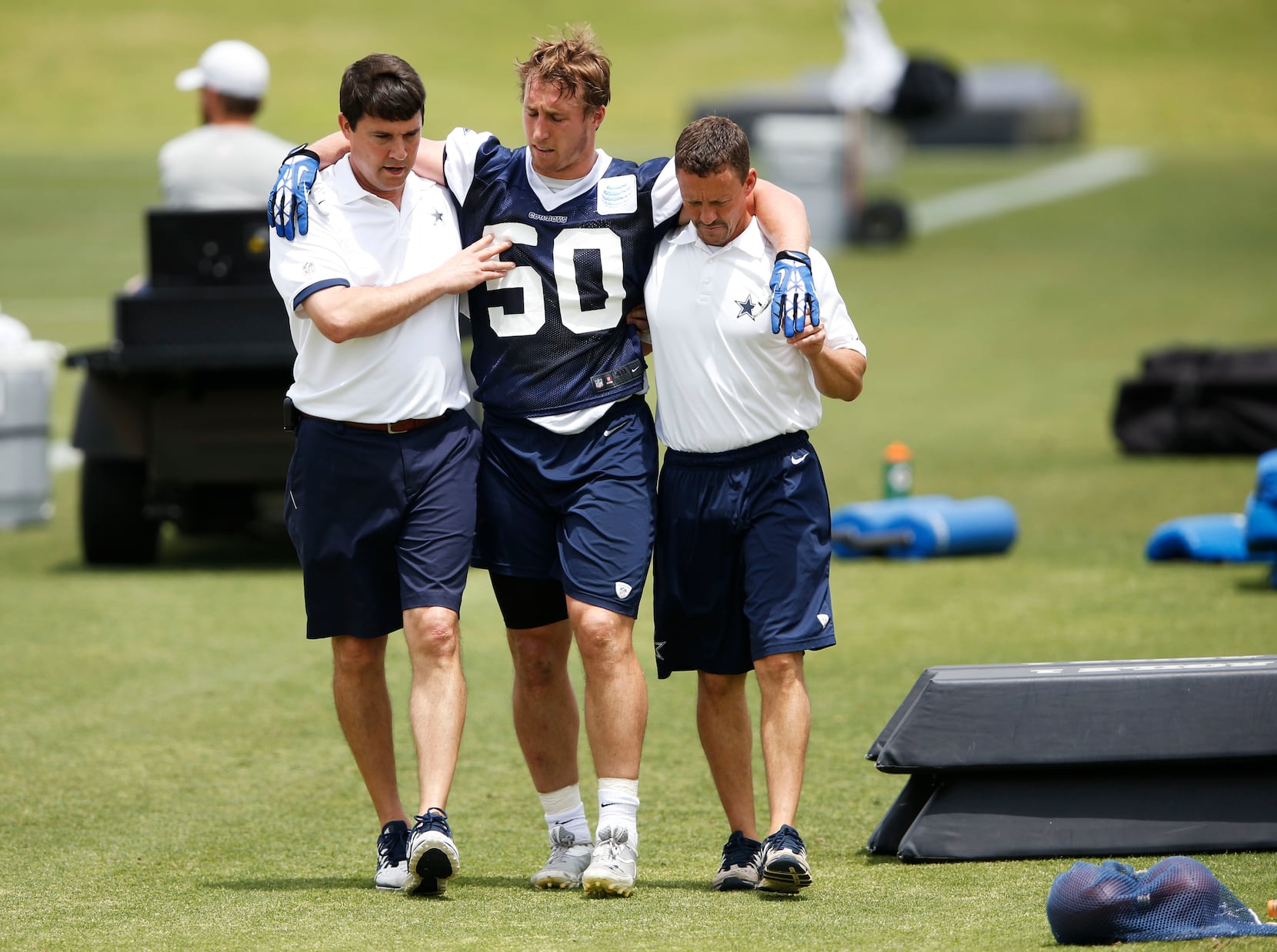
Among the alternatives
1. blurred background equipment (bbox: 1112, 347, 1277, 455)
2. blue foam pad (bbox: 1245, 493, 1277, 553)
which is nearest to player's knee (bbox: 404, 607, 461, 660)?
blue foam pad (bbox: 1245, 493, 1277, 553)

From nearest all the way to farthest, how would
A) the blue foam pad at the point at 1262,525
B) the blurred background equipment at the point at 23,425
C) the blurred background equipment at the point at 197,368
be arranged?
the blue foam pad at the point at 1262,525
the blurred background equipment at the point at 197,368
the blurred background equipment at the point at 23,425

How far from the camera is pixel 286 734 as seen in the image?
6453 mm

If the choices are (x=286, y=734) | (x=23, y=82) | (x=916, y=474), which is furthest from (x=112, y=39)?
(x=286, y=734)

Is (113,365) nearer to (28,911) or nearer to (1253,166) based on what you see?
(28,911)

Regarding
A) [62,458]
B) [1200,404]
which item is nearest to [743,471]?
[1200,404]

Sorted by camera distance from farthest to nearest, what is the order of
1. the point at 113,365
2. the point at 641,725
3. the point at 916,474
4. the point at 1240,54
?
the point at 1240,54, the point at 916,474, the point at 113,365, the point at 641,725

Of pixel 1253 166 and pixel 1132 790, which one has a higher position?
pixel 1253 166

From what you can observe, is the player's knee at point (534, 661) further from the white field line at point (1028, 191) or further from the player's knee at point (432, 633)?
the white field line at point (1028, 191)

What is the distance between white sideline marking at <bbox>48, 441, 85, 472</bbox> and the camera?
1252cm

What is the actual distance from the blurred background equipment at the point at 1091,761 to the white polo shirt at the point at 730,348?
83 centimetres

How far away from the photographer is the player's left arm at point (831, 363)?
4.54 meters

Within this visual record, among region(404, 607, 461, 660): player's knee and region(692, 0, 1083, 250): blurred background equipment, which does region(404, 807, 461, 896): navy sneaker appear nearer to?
region(404, 607, 461, 660): player's knee

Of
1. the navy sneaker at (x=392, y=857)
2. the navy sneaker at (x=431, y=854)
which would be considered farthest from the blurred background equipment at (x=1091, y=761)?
the navy sneaker at (x=392, y=857)

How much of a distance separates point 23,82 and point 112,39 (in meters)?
4.55
